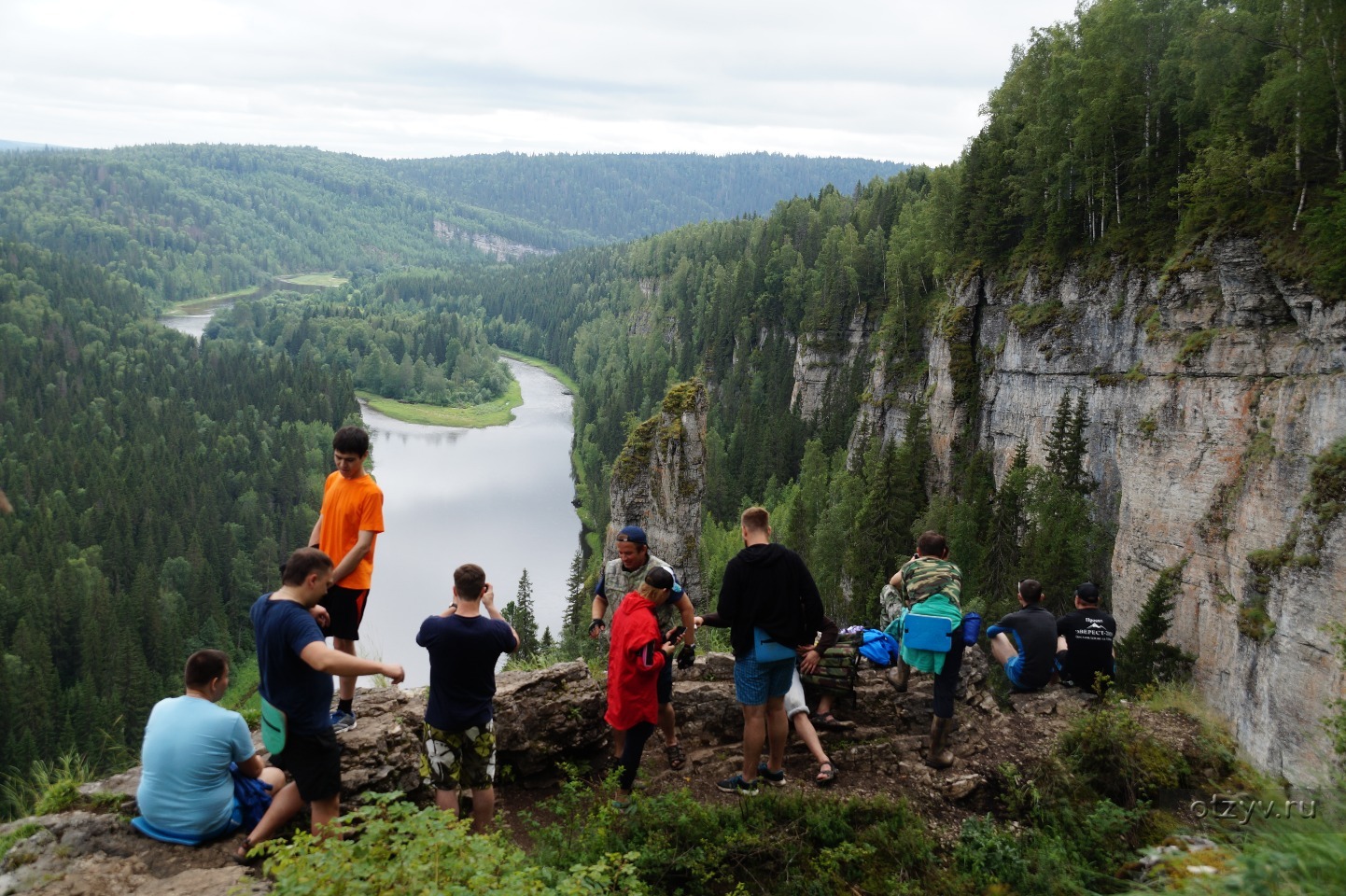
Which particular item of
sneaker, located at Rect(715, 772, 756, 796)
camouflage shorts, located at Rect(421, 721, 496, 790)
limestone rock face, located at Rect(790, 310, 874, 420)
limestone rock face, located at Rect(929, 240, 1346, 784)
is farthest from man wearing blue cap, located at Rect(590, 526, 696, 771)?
limestone rock face, located at Rect(790, 310, 874, 420)

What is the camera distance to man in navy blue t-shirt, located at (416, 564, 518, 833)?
264 inches

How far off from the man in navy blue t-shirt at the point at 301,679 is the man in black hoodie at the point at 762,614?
2757mm

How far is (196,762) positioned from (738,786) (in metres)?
4.20

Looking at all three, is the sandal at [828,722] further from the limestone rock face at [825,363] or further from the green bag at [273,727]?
the limestone rock face at [825,363]

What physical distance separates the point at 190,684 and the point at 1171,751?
8.13 m

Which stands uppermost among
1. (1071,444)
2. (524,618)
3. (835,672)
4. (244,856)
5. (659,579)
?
(659,579)

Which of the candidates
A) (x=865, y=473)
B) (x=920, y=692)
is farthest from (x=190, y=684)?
(x=865, y=473)

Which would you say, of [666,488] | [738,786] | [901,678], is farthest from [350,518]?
[666,488]

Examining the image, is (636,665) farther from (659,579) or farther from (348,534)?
(348,534)

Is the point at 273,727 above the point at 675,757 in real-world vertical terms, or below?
above

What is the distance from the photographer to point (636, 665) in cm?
747

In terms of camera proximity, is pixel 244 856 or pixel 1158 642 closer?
pixel 244 856

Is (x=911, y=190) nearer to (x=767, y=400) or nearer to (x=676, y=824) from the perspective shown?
(x=767, y=400)

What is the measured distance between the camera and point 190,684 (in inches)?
243
